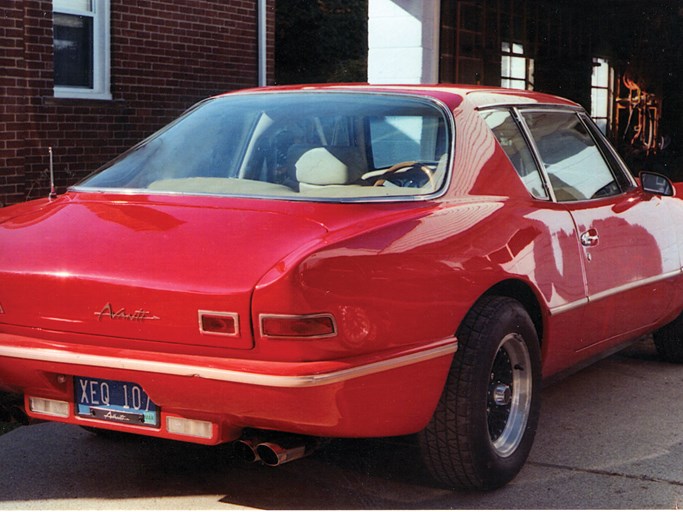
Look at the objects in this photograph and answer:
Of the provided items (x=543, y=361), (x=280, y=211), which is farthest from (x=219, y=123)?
(x=543, y=361)

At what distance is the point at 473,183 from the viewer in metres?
4.51

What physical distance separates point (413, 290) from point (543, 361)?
1.18m

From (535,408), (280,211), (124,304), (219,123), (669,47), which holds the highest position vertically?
(669,47)

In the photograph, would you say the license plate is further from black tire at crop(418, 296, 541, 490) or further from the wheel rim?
the wheel rim

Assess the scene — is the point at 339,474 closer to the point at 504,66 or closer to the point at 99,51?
the point at 99,51

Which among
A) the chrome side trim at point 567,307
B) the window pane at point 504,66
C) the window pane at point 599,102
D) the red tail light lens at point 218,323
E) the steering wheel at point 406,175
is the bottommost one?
the chrome side trim at point 567,307

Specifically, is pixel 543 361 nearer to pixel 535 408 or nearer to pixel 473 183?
pixel 535 408

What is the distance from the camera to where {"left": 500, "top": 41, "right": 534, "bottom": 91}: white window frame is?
13357 mm

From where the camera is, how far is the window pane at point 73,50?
1055 centimetres

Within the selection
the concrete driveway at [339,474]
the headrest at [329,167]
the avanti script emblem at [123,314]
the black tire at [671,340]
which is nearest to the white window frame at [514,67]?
the black tire at [671,340]

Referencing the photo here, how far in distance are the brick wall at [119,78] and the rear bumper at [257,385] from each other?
20.1 feet

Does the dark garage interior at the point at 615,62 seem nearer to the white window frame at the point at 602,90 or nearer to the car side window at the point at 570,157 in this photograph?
the white window frame at the point at 602,90

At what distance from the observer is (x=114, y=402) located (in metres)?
3.89

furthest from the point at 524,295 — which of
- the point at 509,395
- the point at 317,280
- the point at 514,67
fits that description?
the point at 514,67
